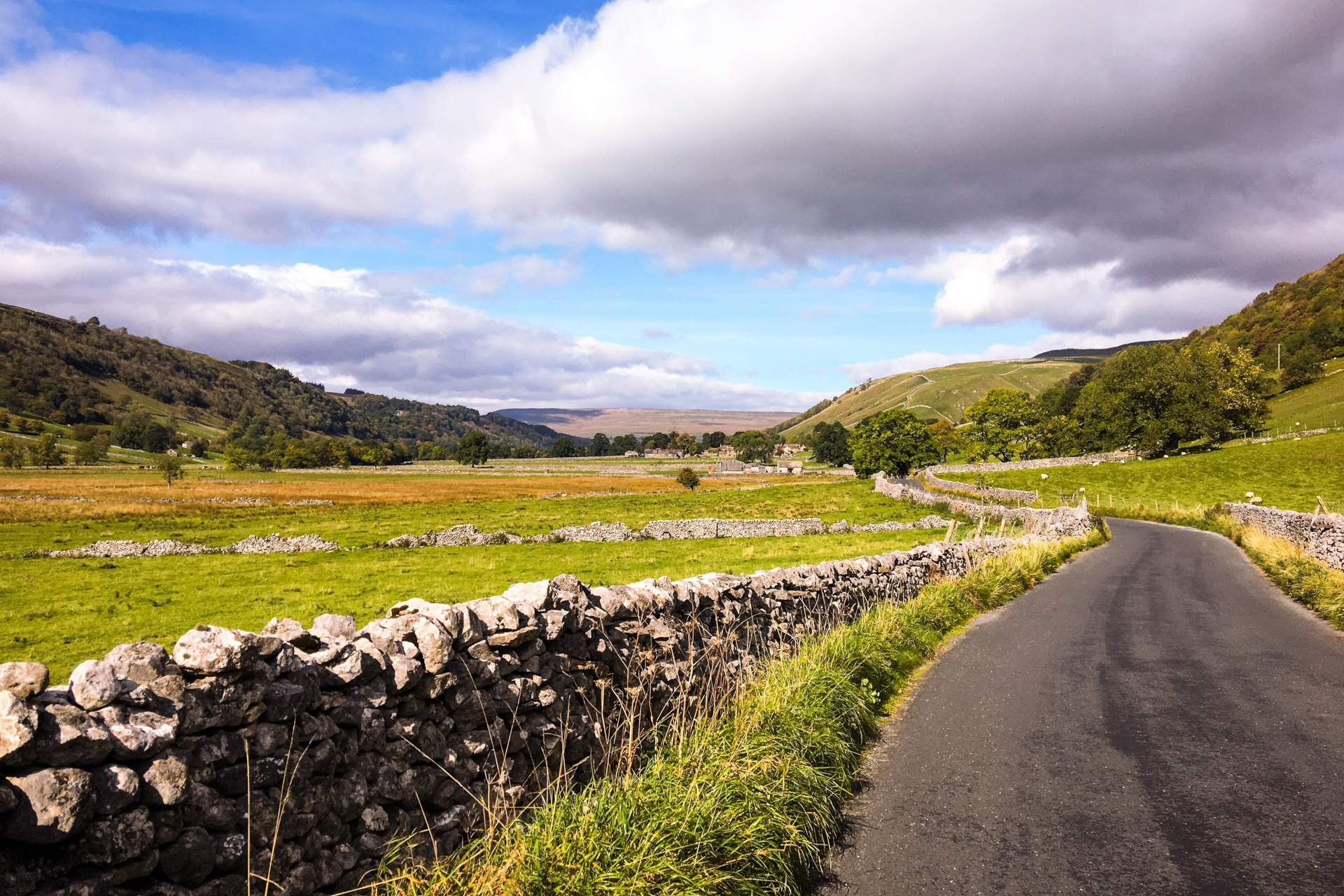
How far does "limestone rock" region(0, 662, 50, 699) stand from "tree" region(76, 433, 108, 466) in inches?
5995

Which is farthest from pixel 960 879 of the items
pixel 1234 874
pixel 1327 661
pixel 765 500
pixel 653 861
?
pixel 765 500

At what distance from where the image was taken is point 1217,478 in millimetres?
64000

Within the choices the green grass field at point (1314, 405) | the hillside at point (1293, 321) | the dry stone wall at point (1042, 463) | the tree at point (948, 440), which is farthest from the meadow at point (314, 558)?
the hillside at point (1293, 321)

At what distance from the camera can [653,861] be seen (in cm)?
499

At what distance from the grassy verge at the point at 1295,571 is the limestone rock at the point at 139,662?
2020cm

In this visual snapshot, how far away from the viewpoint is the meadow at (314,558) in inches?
696

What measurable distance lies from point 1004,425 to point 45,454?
6189 inches

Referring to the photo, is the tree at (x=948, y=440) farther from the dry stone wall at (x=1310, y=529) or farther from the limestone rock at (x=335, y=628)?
the limestone rock at (x=335, y=628)

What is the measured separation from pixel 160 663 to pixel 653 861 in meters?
3.45

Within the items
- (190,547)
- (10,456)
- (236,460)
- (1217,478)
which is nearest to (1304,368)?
(1217,478)

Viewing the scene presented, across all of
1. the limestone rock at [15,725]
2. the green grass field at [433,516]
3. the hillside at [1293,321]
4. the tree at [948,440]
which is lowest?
the green grass field at [433,516]

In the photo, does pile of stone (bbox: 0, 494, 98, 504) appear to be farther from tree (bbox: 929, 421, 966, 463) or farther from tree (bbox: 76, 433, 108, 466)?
tree (bbox: 929, 421, 966, 463)

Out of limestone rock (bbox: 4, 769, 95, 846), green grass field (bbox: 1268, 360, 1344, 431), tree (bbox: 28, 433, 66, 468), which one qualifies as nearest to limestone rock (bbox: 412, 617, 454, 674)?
limestone rock (bbox: 4, 769, 95, 846)

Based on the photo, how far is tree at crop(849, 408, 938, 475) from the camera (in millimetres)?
101062
